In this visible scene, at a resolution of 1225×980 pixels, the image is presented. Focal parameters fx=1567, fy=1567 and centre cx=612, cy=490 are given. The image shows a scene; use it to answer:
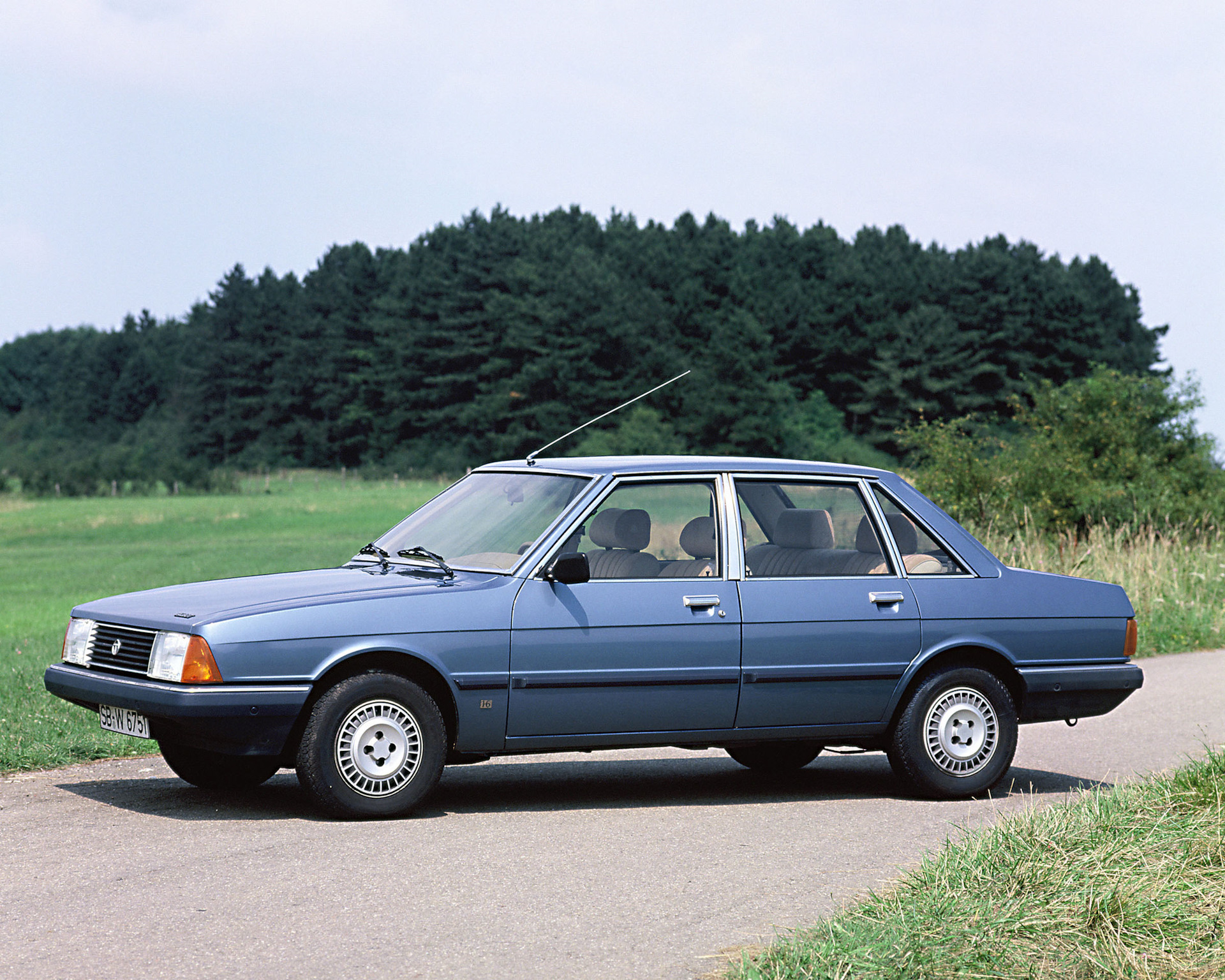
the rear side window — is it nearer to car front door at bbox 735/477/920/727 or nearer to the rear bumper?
car front door at bbox 735/477/920/727

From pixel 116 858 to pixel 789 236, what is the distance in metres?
103

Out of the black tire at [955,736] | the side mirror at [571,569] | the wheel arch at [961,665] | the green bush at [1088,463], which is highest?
the green bush at [1088,463]

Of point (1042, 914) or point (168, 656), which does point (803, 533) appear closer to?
point (168, 656)

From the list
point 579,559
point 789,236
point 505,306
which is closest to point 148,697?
point 579,559

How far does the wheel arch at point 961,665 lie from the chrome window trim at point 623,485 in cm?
119

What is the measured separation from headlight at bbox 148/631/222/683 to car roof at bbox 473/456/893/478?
1867 millimetres

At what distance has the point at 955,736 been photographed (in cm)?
842

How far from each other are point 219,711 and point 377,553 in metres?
1.67

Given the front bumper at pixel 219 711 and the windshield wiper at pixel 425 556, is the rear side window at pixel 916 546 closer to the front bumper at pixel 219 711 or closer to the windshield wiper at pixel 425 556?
the windshield wiper at pixel 425 556

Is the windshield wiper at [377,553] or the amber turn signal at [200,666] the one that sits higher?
the windshield wiper at [377,553]

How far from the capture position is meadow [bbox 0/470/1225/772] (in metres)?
10.7

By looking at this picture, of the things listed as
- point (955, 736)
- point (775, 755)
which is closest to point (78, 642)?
point (775, 755)

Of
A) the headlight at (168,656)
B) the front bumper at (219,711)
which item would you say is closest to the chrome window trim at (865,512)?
the front bumper at (219,711)

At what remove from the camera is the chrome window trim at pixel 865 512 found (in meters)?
8.20
